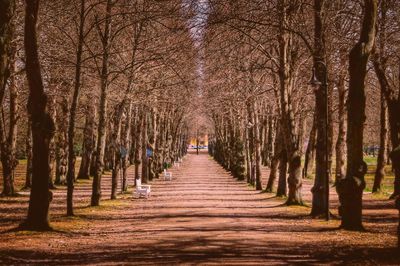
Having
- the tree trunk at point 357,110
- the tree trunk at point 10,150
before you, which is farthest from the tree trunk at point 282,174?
the tree trunk at point 357,110

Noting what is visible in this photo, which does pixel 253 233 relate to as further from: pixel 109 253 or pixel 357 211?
pixel 109 253

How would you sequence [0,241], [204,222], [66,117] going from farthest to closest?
[66,117]
[204,222]
[0,241]

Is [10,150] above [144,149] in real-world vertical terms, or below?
below

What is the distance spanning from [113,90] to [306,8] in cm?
1116

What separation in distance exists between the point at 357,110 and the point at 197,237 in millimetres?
5054

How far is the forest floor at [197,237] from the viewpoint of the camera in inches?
465

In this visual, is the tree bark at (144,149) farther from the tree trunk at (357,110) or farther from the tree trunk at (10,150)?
the tree trunk at (357,110)

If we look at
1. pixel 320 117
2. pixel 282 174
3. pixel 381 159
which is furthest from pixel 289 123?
pixel 381 159

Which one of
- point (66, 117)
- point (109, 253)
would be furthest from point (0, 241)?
point (66, 117)

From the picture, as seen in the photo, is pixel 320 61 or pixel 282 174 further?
pixel 282 174

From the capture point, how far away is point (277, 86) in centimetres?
3042

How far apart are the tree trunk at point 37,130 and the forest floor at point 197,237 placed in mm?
629

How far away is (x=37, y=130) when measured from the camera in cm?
1573

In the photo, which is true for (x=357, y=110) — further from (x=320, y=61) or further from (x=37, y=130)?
(x=37, y=130)
